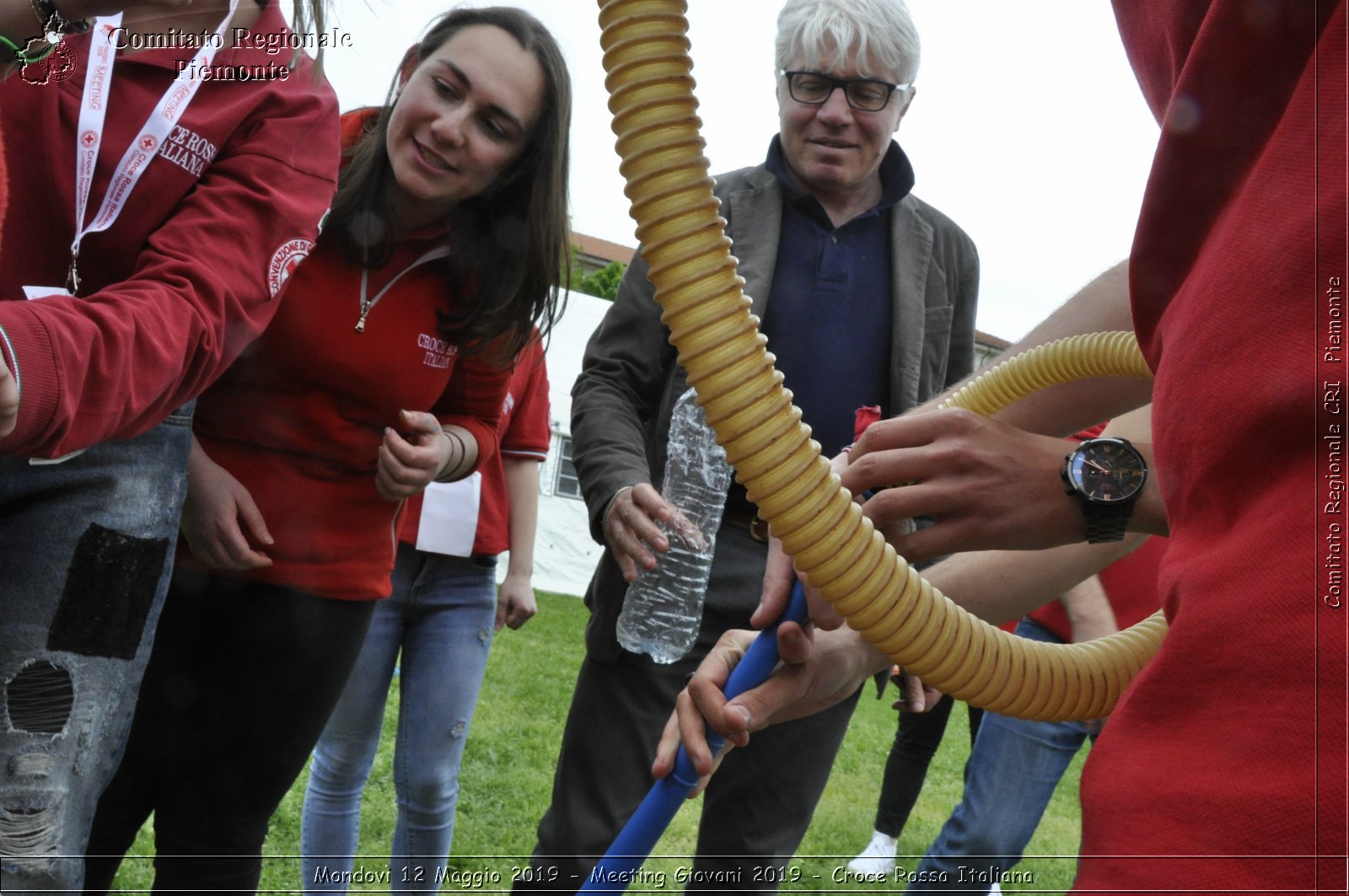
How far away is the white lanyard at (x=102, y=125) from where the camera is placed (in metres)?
1.50

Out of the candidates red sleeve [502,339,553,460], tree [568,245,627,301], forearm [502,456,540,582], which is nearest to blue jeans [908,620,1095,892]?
forearm [502,456,540,582]

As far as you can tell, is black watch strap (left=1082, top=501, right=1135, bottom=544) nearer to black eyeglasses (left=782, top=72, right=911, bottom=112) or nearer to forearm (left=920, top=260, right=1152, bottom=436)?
forearm (left=920, top=260, right=1152, bottom=436)

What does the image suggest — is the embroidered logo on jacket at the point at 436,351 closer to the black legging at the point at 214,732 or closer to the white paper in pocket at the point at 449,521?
the black legging at the point at 214,732

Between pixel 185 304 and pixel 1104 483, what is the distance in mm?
1256

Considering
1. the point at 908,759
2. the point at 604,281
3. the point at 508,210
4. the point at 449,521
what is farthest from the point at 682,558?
the point at 604,281

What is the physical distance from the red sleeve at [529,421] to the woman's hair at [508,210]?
120 centimetres

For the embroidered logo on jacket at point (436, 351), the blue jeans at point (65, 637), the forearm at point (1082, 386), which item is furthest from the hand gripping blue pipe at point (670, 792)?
the embroidered logo on jacket at point (436, 351)

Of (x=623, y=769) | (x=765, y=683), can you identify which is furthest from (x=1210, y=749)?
(x=623, y=769)

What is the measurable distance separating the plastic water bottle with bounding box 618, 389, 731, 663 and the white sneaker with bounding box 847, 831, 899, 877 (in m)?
2.36

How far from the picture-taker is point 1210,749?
2.22 ft

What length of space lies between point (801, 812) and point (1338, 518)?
2.26 m

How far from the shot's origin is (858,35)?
2.57m

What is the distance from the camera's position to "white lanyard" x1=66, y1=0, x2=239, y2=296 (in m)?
1.50

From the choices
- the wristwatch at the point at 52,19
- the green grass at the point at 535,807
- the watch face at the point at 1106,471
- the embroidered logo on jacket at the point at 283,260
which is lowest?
the green grass at the point at 535,807
